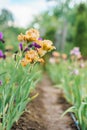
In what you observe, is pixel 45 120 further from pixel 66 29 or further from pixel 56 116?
pixel 66 29

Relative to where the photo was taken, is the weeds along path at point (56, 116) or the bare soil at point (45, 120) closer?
the bare soil at point (45, 120)

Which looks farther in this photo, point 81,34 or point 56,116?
point 81,34

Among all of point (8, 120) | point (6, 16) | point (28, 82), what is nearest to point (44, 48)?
point (28, 82)

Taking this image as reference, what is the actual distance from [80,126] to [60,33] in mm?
26881

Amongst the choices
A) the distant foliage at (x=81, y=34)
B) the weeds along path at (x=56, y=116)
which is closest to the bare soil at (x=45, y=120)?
the weeds along path at (x=56, y=116)

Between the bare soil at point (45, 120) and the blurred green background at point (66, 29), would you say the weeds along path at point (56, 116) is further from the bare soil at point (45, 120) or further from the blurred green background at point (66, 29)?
the blurred green background at point (66, 29)

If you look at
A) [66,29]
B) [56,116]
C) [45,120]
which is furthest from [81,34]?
[45,120]

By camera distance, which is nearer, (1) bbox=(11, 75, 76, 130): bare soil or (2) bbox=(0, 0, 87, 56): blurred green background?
(1) bbox=(11, 75, 76, 130): bare soil

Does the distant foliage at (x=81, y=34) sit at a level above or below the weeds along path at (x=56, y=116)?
above

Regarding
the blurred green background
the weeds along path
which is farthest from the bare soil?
the blurred green background

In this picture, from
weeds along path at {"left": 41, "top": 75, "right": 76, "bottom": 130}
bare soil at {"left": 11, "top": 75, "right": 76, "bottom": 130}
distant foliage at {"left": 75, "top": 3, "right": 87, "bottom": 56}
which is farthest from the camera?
distant foliage at {"left": 75, "top": 3, "right": 87, "bottom": 56}

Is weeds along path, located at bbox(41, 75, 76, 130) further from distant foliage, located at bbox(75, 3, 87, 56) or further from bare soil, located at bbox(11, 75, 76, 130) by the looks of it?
distant foliage, located at bbox(75, 3, 87, 56)

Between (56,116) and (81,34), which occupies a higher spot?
(81,34)

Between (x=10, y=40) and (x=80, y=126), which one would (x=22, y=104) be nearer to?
(x=80, y=126)
